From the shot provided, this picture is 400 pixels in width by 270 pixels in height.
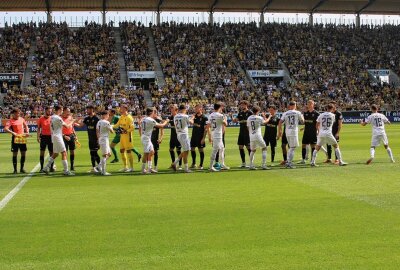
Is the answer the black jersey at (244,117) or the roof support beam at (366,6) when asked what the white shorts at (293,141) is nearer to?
the black jersey at (244,117)

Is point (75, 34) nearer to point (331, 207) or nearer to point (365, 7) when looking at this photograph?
point (365, 7)

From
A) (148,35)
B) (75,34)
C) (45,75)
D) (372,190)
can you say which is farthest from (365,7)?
(372,190)

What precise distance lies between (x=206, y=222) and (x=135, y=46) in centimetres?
5415

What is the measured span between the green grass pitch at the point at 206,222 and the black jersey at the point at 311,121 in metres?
3.59

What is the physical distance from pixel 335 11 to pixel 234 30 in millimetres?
12893

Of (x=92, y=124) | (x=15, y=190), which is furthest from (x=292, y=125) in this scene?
(x=15, y=190)

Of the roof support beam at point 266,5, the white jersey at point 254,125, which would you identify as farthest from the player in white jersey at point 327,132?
the roof support beam at point 266,5

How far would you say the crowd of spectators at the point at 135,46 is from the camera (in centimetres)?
5916

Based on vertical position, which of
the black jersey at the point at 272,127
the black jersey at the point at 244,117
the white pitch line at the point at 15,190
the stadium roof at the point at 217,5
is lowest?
the white pitch line at the point at 15,190

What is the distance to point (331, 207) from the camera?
1065 centimetres

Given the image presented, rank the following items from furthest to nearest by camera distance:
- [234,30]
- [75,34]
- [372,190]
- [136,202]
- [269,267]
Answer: [234,30] < [75,34] < [372,190] < [136,202] < [269,267]

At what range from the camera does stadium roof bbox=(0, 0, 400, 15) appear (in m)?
59.8

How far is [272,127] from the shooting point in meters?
20.2

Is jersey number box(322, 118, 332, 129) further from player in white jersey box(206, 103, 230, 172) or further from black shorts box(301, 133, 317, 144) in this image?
player in white jersey box(206, 103, 230, 172)
